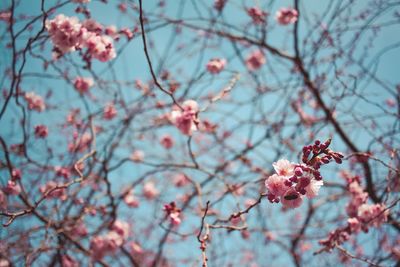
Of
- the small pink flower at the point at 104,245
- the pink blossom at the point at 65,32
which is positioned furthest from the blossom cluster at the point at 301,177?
the small pink flower at the point at 104,245

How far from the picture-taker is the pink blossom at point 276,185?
1936mm

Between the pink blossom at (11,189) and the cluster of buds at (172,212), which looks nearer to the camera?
the cluster of buds at (172,212)

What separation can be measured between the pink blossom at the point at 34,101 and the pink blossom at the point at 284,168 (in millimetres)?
3751

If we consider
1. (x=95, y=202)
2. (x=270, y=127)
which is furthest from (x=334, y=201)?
(x=95, y=202)

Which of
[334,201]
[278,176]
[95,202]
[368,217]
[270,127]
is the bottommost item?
[278,176]

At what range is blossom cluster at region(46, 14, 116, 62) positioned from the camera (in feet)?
10.3

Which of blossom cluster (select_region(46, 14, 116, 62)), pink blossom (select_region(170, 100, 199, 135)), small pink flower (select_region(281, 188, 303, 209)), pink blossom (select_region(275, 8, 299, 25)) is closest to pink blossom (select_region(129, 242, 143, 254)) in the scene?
pink blossom (select_region(170, 100, 199, 135))

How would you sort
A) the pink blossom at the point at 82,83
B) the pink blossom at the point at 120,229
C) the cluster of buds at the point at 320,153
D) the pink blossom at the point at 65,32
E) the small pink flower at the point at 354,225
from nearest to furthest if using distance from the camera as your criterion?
the cluster of buds at the point at 320,153, the pink blossom at the point at 65,32, the small pink flower at the point at 354,225, the pink blossom at the point at 82,83, the pink blossom at the point at 120,229

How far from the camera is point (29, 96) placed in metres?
4.71

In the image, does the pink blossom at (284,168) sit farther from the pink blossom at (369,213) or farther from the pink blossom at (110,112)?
the pink blossom at (110,112)

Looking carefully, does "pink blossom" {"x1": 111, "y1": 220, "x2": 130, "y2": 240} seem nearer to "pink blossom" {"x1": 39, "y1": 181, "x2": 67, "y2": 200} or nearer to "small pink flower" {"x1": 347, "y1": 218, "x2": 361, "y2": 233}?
"pink blossom" {"x1": 39, "y1": 181, "x2": 67, "y2": 200}

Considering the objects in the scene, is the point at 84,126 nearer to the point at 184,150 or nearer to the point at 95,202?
the point at 95,202

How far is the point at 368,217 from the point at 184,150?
3535mm

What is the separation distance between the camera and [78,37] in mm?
3254
